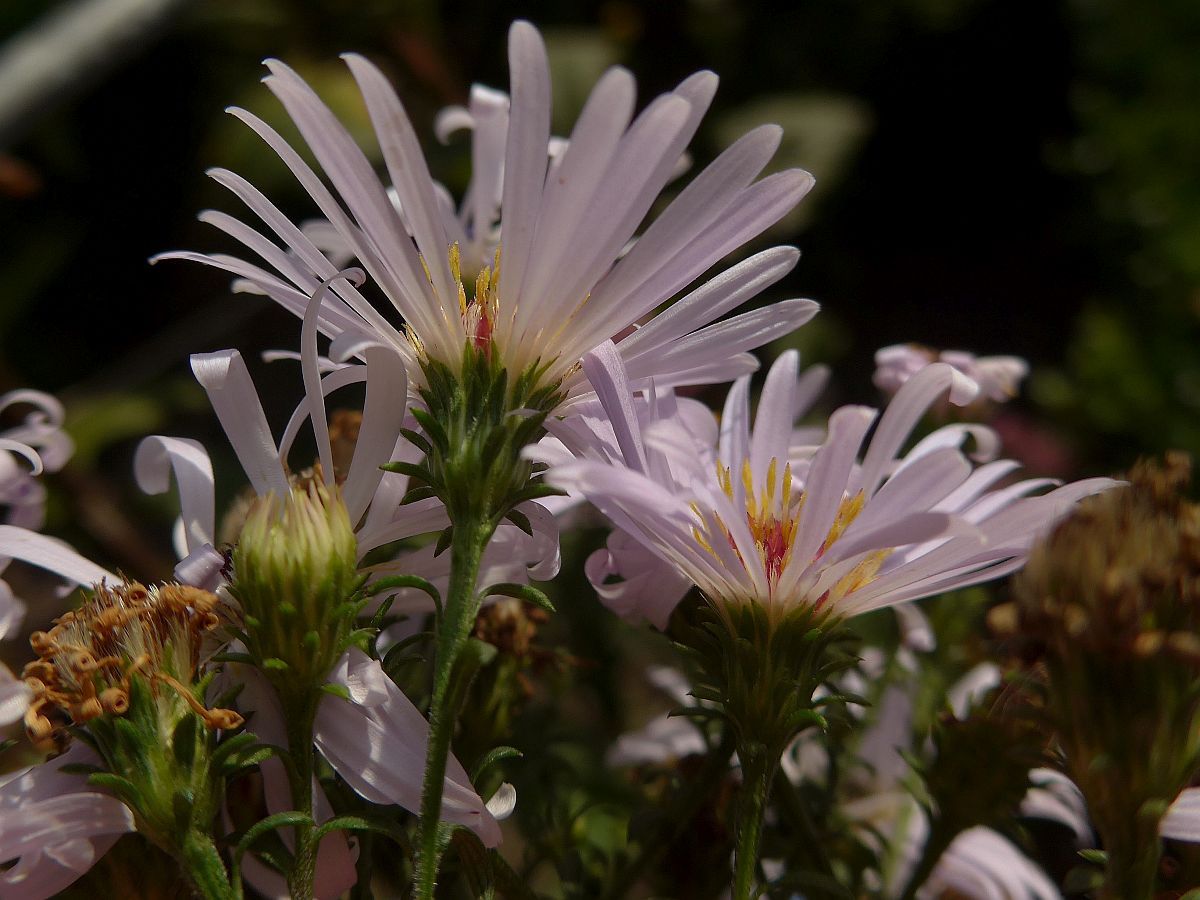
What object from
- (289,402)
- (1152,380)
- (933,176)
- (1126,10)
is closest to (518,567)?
(289,402)

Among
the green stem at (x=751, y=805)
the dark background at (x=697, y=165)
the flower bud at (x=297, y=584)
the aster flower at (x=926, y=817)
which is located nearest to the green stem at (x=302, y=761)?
the flower bud at (x=297, y=584)

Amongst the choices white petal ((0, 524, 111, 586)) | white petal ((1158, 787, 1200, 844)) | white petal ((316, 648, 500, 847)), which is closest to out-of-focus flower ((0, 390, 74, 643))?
white petal ((0, 524, 111, 586))

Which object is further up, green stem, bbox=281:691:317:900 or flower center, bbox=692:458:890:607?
flower center, bbox=692:458:890:607

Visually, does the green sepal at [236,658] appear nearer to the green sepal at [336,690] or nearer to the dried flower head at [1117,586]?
the green sepal at [336,690]

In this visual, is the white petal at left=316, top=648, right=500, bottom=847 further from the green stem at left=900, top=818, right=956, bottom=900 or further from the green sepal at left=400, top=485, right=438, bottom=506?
the green stem at left=900, top=818, right=956, bottom=900

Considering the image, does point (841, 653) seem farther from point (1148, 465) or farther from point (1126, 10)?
point (1126, 10)

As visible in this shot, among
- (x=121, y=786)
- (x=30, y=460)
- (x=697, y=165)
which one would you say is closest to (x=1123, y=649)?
(x=121, y=786)
